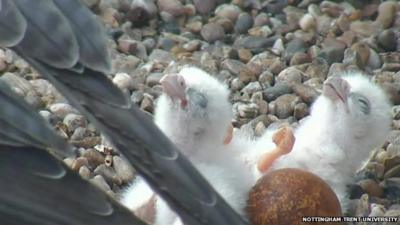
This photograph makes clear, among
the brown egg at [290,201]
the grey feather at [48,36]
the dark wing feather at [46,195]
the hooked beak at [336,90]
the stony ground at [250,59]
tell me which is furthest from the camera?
the stony ground at [250,59]

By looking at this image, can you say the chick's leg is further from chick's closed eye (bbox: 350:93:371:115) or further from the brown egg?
chick's closed eye (bbox: 350:93:371:115)

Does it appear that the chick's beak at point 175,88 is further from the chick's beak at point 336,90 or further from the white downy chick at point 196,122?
the chick's beak at point 336,90

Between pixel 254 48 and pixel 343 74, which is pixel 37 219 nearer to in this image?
pixel 343 74

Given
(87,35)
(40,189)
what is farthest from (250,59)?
(40,189)

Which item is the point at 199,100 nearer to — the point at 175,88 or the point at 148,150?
the point at 175,88

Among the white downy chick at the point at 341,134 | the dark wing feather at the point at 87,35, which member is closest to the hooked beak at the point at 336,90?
the white downy chick at the point at 341,134

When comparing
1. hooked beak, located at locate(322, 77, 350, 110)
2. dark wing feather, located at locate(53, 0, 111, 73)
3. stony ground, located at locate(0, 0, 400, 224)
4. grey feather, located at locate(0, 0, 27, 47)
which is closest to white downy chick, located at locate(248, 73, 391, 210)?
hooked beak, located at locate(322, 77, 350, 110)
